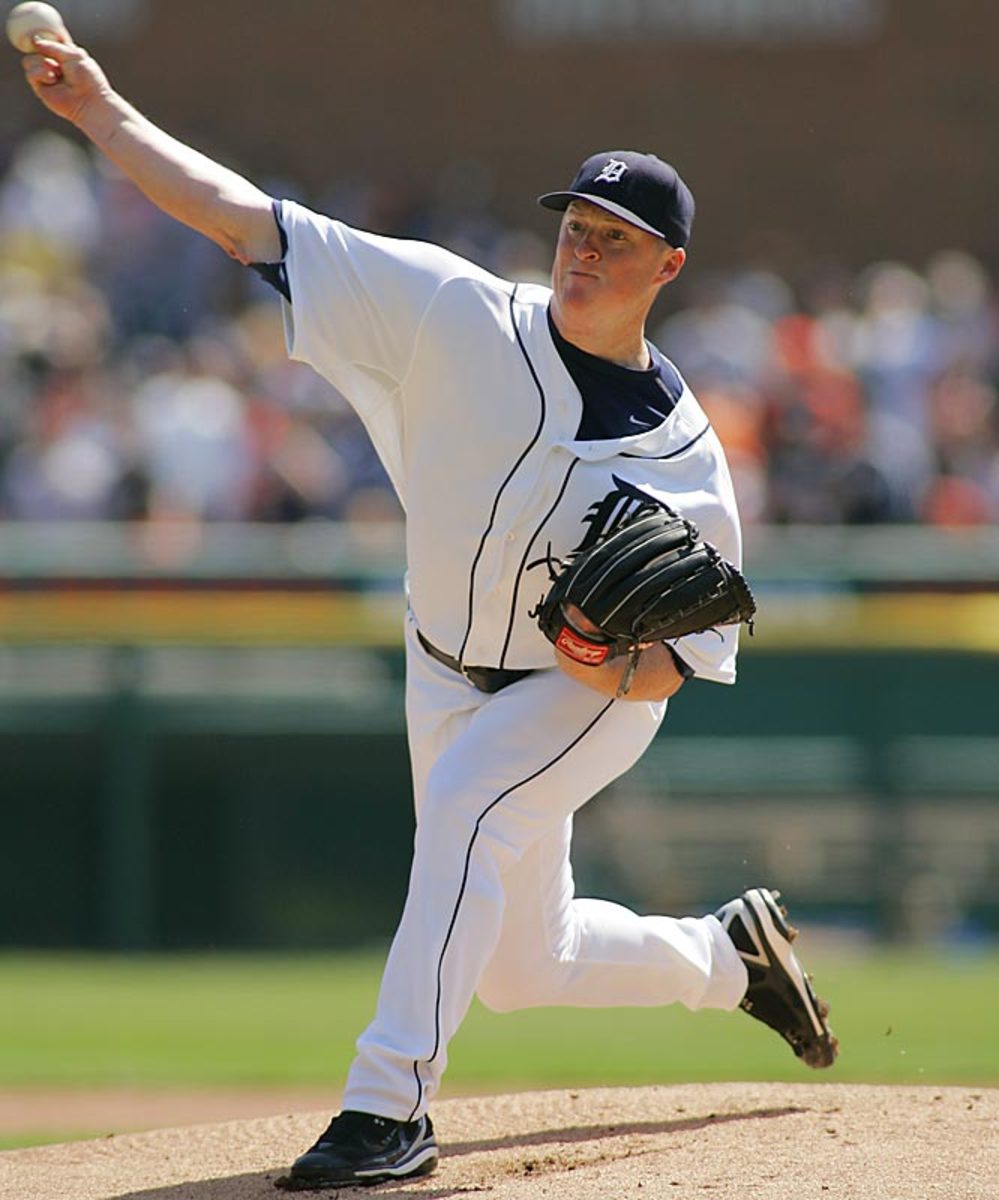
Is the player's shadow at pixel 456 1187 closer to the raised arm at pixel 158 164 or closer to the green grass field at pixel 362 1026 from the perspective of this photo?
the raised arm at pixel 158 164

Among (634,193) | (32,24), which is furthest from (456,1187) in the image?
(32,24)

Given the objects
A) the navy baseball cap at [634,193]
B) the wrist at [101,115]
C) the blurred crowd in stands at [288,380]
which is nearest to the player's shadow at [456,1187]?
the navy baseball cap at [634,193]

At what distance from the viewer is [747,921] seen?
5023mm

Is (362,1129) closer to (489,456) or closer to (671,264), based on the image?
(489,456)

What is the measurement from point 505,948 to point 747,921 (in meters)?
0.70

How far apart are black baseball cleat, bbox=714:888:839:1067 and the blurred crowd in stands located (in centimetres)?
561

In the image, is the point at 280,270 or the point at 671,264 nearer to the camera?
the point at 280,270

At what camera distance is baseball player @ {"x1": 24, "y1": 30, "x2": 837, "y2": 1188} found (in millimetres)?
4227

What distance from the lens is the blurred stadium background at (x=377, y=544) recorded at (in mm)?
9375

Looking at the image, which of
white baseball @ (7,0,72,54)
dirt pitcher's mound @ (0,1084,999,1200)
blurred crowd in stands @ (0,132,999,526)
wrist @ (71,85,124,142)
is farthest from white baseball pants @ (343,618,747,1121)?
blurred crowd in stands @ (0,132,999,526)

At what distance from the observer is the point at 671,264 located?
445 cm

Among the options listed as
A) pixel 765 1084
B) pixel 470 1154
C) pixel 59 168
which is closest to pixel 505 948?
pixel 470 1154

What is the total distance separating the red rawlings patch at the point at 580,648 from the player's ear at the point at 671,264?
0.72 m

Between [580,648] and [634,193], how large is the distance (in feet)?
2.79
